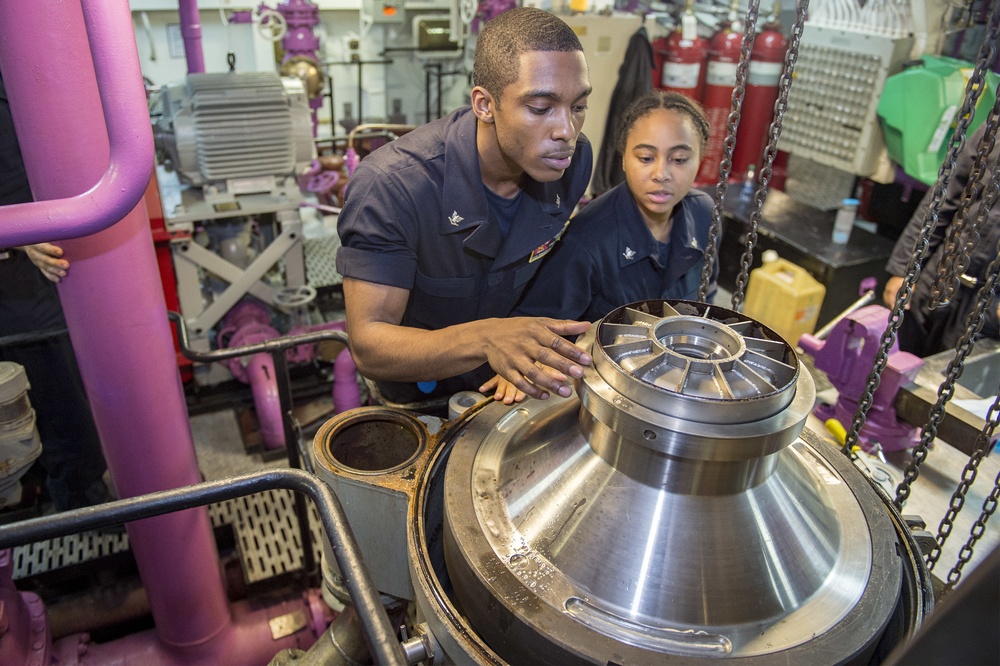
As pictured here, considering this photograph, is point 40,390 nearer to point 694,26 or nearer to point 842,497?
point 842,497

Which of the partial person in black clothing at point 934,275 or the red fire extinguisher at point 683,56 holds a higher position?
the red fire extinguisher at point 683,56

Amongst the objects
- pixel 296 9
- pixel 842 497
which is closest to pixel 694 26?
pixel 296 9

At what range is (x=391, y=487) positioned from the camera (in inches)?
52.4

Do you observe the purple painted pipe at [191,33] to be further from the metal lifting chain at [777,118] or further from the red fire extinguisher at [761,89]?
the red fire extinguisher at [761,89]

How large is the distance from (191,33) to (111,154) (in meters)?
3.07

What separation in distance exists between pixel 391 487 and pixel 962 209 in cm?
116

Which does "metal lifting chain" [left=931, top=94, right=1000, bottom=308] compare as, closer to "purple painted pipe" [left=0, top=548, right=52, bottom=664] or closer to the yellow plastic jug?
"purple painted pipe" [left=0, top=548, right=52, bottom=664]

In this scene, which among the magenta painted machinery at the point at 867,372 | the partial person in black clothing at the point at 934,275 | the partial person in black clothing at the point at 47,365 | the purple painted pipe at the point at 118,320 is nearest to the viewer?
the purple painted pipe at the point at 118,320

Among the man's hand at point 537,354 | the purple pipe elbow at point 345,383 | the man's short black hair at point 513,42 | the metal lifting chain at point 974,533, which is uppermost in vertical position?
the man's short black hair at point 513,42

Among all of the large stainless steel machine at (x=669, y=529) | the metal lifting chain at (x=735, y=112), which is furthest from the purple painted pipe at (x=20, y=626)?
the metal lifting chain at (x=735, y=112)

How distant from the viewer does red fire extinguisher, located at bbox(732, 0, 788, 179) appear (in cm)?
502

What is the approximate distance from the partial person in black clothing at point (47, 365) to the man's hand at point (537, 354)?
1.72m

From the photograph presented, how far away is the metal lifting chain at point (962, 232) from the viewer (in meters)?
1.20

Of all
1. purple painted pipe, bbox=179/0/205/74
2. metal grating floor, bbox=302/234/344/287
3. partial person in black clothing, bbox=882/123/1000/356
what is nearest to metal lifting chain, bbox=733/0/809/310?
partial person in black clothing, bbox=882/123/1000/356
